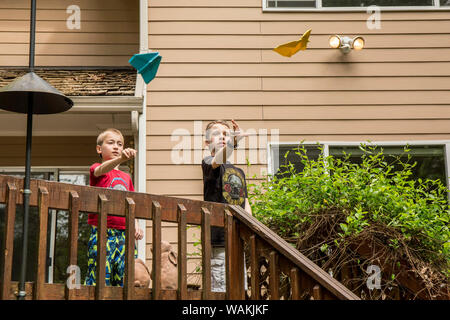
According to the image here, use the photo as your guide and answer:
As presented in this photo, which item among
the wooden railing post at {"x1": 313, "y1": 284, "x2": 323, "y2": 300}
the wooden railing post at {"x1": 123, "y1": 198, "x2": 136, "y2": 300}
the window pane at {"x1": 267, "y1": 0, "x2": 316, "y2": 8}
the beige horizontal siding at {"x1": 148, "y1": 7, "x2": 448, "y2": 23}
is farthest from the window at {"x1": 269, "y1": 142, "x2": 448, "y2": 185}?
the wooden railing post at {"x1": 123, "y1": 198, "x2": 136, "y2": 300}

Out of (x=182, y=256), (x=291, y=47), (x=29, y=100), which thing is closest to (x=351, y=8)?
(x=291, y=47)

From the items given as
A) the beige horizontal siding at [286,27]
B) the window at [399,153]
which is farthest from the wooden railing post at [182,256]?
the beige horizontal siding at [286,27]

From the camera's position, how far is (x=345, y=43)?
5.93 m

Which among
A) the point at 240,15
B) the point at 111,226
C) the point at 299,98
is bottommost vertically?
the point at 111,226

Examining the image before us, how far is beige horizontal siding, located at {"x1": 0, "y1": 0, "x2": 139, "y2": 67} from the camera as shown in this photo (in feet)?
22.7

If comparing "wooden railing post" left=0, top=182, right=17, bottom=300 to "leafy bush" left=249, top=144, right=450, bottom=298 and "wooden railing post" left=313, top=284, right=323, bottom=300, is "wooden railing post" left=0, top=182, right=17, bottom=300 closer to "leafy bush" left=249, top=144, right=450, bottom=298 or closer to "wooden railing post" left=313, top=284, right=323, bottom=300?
"wooden railing post" left=313, top=284, right=323, bottom=300

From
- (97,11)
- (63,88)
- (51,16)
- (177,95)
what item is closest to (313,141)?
(177,95)

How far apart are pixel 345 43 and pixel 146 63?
2.18m

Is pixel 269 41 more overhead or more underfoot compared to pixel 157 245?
more overhead

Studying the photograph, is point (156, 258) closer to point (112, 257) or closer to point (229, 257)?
point (229, 257)
